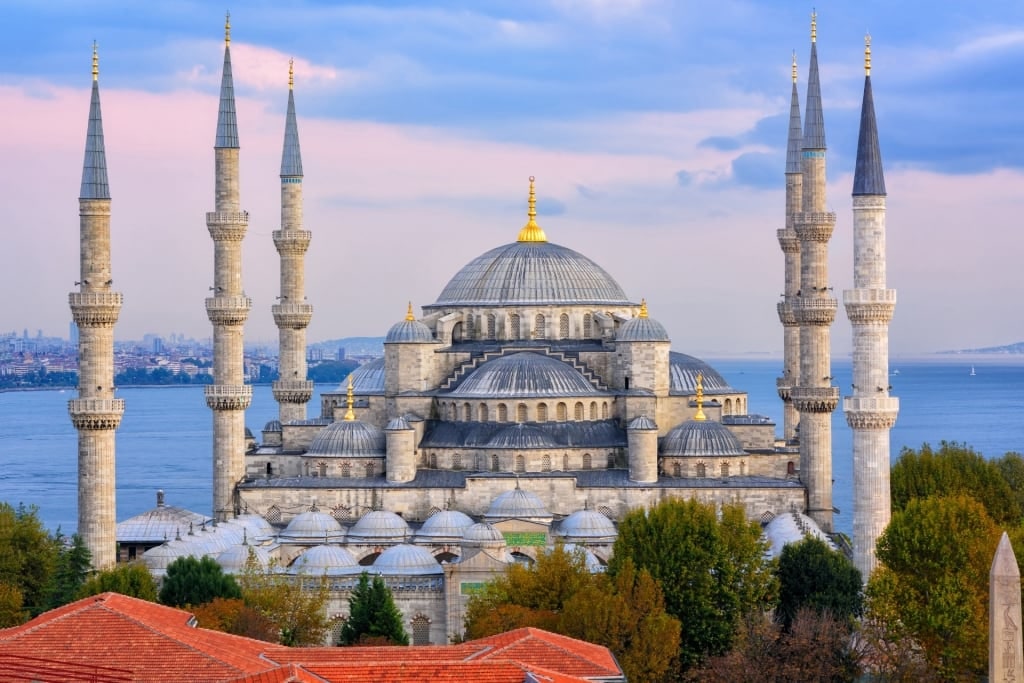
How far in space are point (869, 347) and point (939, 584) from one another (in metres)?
6.46

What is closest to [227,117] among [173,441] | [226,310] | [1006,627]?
[226,310]


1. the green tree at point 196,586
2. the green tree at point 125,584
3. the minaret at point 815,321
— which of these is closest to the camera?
the green tree at point 125,584

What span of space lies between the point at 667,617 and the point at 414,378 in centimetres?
1589

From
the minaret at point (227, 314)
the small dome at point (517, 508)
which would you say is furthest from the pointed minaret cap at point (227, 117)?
the small dome at point (517, 508)

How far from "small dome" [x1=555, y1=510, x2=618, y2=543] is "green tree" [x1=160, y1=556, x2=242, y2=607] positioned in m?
7.87

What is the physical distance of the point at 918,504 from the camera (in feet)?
102

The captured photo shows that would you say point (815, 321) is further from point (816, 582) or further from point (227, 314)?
point (227, 314)

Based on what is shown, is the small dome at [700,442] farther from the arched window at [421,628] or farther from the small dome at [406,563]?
the arched window at [421,628]

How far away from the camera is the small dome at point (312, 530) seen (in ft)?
125

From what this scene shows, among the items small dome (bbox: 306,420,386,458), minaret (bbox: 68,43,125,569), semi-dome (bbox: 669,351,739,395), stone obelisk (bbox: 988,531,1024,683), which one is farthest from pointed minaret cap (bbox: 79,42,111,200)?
stone obelisk (bbox: 988,531,1024,683)

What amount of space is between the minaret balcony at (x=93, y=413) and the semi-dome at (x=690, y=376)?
14324 mm

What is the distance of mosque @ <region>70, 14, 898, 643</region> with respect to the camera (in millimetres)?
35312

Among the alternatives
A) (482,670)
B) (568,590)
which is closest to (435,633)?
(568,590)

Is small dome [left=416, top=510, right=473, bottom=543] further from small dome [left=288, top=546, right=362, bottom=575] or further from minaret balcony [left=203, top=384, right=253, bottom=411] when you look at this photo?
minaret balcony [left=203, top=384, right=253, bottom=411]
